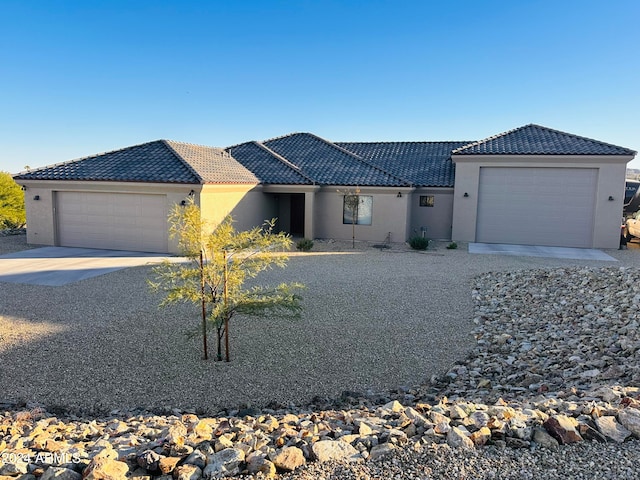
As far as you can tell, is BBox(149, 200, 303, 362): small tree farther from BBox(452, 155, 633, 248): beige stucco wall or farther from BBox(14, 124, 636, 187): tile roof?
BBox(452, 155, 633, 248): beige stucco wall

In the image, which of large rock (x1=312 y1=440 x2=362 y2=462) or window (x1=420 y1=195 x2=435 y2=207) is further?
window (x1=420 y1=195 x2=435 y2=207)

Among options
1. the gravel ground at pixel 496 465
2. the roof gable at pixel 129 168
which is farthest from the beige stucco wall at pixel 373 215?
the gravel ground at pixel 496 465

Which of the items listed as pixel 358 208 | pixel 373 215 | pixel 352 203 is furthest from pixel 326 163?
pixel 373 215

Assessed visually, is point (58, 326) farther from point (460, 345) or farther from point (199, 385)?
point (460, 345)

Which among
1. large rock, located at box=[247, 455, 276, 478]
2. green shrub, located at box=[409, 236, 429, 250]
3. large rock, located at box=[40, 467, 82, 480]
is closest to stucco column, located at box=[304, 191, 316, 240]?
green shrub, located at box=[409, 236, 429, 250]

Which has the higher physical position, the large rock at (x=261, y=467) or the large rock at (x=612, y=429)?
the large rock at (x=612, y=429)

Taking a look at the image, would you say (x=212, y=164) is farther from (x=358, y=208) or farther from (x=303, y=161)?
(x=358, y=208)

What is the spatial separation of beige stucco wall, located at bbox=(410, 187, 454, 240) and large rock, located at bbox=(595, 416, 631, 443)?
18689 millimetres

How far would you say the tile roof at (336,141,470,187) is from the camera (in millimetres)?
23641

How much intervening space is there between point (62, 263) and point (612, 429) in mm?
16406

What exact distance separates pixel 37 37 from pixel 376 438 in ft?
77.4

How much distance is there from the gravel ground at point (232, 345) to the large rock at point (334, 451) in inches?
94.0

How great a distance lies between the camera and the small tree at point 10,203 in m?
26.3

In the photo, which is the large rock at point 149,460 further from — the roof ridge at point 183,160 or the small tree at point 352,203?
the small tree at point 352,203
